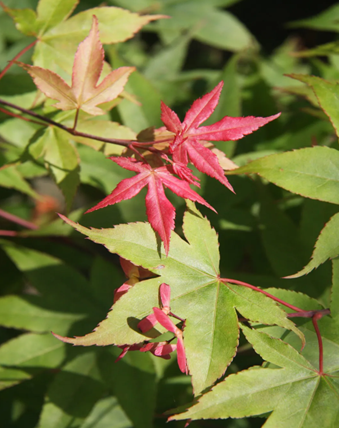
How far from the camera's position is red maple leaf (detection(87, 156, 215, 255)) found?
2.12 ft

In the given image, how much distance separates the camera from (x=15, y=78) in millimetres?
1000

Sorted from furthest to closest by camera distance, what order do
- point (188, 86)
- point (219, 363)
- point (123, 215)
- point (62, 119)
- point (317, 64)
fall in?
point (188, 86), point (317, 64), point (123, 215), point (62, 119), point (219, 363)

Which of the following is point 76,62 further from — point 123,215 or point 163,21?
point 163,21

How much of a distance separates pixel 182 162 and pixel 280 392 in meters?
0.42

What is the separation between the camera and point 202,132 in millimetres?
692

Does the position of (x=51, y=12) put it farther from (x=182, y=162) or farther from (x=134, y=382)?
(x=134, y=382)

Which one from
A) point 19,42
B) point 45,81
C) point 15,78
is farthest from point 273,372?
point 19,42

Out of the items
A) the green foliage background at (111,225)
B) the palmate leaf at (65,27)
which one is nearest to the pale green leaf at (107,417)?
the green foliage background at (111,225)

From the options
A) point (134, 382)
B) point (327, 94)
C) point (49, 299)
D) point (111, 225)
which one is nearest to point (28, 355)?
point (49, 299)

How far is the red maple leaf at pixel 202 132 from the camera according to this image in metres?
0.67

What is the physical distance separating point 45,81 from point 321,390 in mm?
740

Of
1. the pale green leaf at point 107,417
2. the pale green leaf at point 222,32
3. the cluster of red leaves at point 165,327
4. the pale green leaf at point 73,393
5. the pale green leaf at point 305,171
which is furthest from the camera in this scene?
the pale green leaf at point 222,32

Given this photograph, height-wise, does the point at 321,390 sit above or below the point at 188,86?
below

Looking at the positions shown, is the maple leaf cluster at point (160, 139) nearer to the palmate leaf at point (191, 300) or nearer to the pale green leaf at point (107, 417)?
the palmate leaf at point (191, 300)
